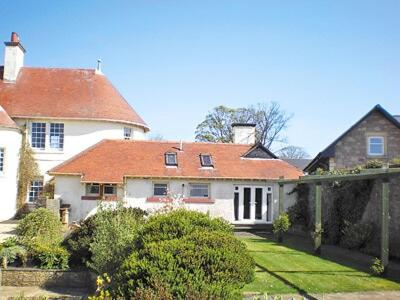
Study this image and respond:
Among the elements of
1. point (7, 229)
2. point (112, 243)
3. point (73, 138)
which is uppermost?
point (73, 138)

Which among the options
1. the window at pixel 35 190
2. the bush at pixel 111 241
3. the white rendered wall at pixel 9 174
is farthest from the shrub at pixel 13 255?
the window at pixel 35 190

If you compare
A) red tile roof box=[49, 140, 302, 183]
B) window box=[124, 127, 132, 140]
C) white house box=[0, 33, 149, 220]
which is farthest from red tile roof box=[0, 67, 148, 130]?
red tile roof box=[49, 140, 302, 183]

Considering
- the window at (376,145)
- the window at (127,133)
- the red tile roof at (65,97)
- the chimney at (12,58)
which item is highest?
the chimney at (12,58)

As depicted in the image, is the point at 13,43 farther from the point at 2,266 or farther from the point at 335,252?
the point at 335,252

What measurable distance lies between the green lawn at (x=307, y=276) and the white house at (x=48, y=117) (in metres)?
17.6

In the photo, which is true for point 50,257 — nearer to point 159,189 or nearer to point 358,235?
point 358,235

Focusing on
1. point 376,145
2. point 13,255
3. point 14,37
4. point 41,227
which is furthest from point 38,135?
point 376,145

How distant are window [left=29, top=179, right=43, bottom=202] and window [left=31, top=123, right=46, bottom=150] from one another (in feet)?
7.73

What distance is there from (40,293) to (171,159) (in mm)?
14797

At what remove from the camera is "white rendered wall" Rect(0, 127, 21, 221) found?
2697 cm

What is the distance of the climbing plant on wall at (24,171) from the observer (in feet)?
92.8

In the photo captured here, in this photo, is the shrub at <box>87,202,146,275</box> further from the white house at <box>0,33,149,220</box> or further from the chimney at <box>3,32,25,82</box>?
the chimney at <box>3,32,25,82</box>

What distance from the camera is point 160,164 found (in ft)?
85.3

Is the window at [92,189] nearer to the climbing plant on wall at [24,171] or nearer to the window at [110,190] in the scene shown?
the window at [110,190]
